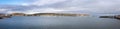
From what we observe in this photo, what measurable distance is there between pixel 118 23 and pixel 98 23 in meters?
1.29

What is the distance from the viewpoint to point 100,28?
328 inches

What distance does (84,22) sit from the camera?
1095cm

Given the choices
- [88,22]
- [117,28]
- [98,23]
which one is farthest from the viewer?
[88,22]

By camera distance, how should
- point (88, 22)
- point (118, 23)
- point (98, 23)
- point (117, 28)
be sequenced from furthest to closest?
point (88, 22)
point (98, 23)
point (118, 23)
point (117, 28)

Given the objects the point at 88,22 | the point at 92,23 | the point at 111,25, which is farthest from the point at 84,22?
the point at 111,25

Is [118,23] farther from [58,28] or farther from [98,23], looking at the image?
[58,28]

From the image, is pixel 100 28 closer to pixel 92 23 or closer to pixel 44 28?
pixel 92 23

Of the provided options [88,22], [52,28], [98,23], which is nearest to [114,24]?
[98,23]

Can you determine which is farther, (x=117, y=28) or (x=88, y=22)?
(x=88, y=22)

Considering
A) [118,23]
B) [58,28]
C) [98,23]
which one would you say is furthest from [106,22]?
[58,28]

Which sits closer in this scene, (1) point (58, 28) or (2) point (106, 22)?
(1) point (58, 28)

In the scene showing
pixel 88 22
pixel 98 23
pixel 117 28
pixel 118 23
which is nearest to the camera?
pixel 117 28

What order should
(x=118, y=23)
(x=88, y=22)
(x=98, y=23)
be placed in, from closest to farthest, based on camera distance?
(x=118, y=23) → (x=98, y=23) → (x=88, y=22)

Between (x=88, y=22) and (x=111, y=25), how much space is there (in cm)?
192
